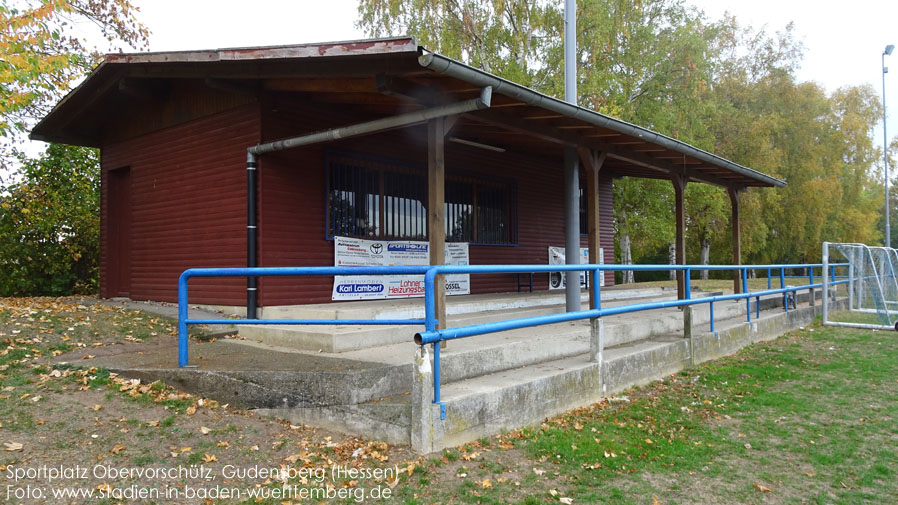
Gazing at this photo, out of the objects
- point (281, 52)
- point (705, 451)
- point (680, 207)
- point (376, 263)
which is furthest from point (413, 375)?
point (680, 207)

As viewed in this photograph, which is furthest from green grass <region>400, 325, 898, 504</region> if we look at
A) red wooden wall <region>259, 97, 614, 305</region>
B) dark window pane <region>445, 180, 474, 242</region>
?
dark window pane <region>445, 180, 474, 242</region>

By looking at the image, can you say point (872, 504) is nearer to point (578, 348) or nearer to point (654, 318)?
point (578, 348)

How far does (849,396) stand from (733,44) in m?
30.8

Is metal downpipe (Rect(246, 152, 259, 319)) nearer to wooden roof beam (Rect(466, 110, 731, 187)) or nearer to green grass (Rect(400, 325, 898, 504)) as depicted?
wooden roof beam (Rect(466, 110, 731, 187))

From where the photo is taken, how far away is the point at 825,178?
3116 centimetres

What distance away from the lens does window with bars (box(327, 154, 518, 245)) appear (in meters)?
8.93

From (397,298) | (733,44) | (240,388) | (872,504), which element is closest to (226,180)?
(397,298)

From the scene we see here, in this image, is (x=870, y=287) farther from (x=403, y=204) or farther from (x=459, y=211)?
(x=403, y=204)

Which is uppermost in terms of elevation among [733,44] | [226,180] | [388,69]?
[733,44]

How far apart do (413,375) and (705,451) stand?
7.67 ft

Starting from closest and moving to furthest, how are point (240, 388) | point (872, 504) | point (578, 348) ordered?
point (872, 504), point (240, 388), point (578, 348)

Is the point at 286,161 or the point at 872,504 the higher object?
the point at 286,161

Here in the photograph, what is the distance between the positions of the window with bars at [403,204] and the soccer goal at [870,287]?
682cm

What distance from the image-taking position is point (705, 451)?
4.45 meters
